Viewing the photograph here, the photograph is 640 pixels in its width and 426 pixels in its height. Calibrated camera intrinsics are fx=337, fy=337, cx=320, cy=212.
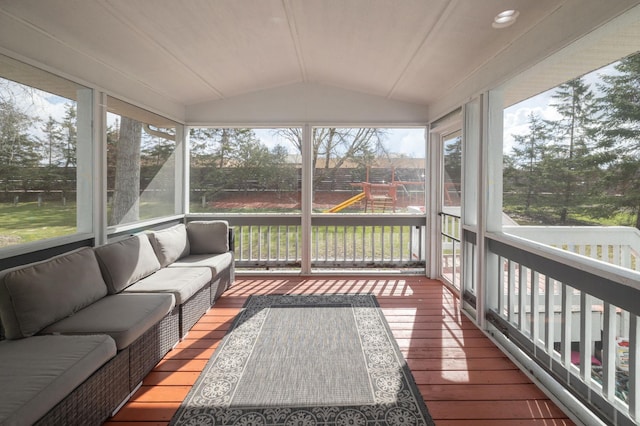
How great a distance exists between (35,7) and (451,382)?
3.88 m

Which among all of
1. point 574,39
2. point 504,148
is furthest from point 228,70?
point 574,39

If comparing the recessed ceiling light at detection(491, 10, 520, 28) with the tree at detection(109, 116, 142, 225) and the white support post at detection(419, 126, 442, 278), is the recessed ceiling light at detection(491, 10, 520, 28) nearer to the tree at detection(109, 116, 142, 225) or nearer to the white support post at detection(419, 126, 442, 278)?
the white support post at detection(419, 126, 442, 278)

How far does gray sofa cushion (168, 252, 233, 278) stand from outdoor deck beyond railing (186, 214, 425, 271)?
3.09 feet

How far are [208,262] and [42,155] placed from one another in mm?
1809

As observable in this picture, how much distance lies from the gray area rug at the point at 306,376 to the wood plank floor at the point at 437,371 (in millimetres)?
107

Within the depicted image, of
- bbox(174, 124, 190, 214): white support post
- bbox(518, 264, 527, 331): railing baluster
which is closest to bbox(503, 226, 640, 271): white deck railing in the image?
bbox(518, 264, 527, 331): railing baluster

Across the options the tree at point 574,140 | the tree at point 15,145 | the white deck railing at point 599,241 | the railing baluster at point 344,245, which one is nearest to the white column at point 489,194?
the white deck railing at point 599,241

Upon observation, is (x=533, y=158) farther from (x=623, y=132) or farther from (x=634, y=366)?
(x=634, y=366)

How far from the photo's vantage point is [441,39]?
2949 millimetres

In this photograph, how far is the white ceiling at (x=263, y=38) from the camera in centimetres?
247

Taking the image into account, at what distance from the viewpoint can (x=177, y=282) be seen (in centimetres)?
307

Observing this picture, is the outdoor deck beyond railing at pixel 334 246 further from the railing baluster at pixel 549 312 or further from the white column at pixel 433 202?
the railing baluster at pixel 549 312

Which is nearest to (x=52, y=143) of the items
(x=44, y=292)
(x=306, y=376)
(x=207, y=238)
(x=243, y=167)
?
(x=44, y=292)

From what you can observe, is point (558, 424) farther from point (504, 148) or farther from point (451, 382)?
point (504, 148)
